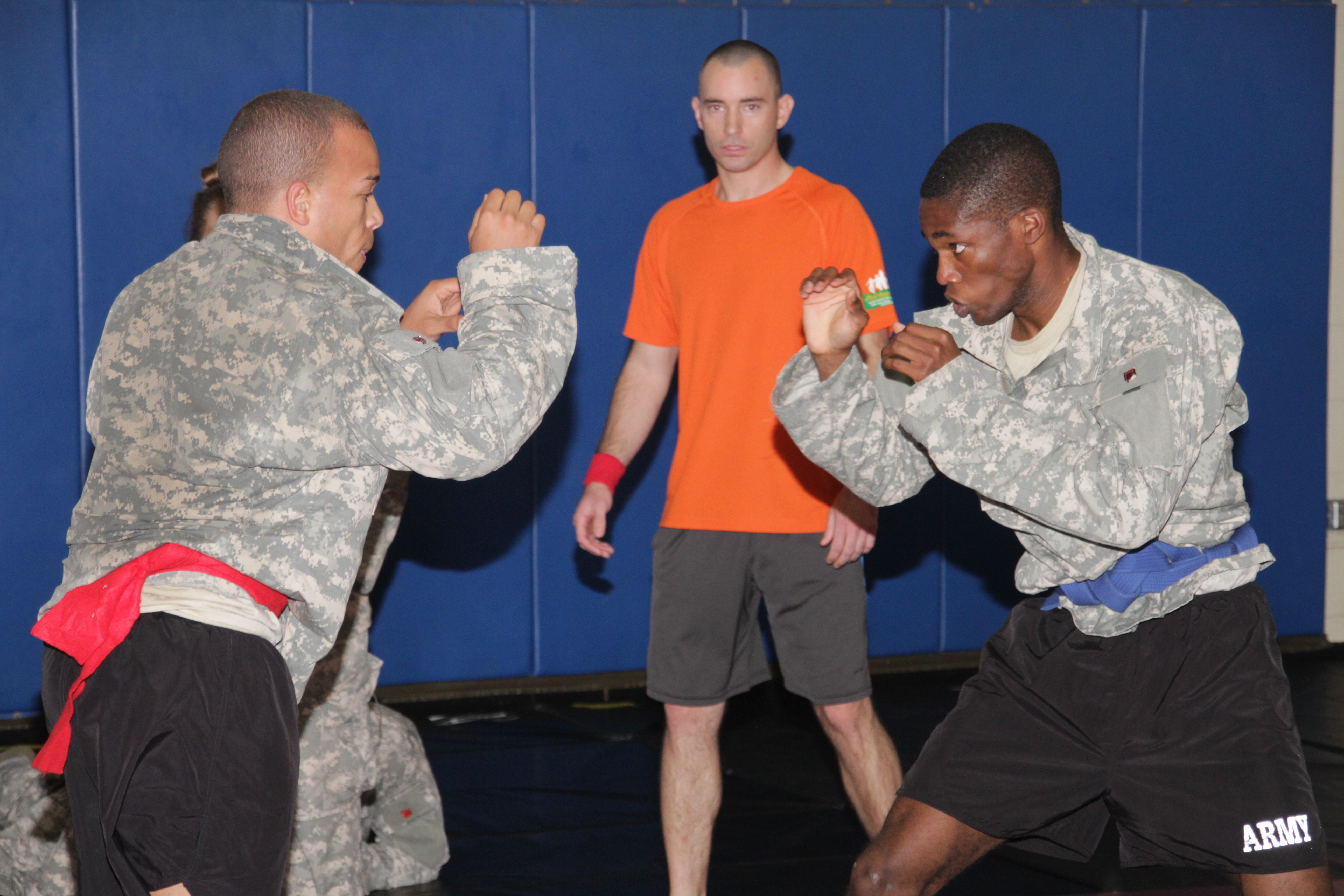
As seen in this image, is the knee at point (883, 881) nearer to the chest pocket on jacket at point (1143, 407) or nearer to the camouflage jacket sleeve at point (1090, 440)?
the camouflage jacket sleeve at point (1090, 440)

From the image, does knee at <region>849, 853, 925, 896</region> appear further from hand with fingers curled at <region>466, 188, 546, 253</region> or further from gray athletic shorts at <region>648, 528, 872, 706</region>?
Result: hand with fingers curled at <region>466, 188, 546, 253</region>

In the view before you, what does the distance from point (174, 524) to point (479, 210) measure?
23.9 inches

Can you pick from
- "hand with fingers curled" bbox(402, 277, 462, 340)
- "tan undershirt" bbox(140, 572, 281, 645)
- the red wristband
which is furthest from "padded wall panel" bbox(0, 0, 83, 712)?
"tan undershirt" bbox(140, 572, 281, 645)

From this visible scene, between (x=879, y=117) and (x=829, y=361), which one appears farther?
(x=879, y=117)

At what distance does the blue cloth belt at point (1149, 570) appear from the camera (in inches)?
75.9

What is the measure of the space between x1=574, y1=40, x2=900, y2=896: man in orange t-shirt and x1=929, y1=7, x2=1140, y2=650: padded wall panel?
1.85 m

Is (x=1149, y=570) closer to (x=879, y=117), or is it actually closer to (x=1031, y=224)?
(x=1031, y=224)

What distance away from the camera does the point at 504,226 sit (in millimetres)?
1793

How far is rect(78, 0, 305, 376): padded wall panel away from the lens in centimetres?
402

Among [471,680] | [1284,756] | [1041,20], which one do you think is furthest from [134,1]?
[1284,756]

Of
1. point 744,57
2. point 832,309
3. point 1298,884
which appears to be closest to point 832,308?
point 832,309

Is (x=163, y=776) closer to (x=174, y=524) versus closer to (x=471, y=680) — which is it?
(x=174, y=524)

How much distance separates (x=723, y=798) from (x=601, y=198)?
2.14 m

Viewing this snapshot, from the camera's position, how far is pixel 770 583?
282cm
